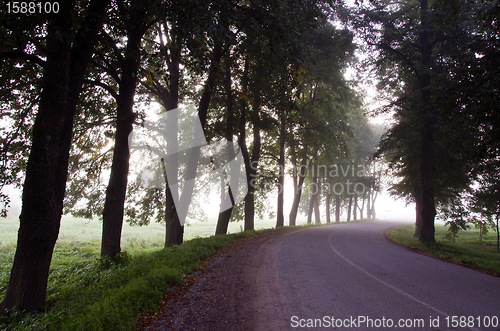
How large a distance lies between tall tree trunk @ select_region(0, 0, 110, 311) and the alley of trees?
0.02m

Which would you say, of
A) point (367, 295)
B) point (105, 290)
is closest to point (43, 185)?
point (105, 290)

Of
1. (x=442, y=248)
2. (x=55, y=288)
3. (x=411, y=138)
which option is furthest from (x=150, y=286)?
(x=411, y=138)

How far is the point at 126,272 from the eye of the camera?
22.1 ft

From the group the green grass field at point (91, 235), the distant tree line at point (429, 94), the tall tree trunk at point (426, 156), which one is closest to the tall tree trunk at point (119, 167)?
the green grass field at point (91, 235)

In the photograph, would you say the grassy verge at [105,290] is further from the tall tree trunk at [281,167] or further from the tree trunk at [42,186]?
the tall tree trunk at [281,167]

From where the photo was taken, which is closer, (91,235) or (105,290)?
(105,290)

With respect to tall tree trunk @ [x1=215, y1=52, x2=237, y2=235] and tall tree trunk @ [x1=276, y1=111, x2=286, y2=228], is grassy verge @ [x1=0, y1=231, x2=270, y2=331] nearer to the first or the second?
tall tree trunk @ [x1=215, y1=52, x2=237, y2=235]

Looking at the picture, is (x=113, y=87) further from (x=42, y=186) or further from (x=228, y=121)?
(x=42, y=186)

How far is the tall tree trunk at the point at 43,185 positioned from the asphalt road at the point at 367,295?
4.24 metres

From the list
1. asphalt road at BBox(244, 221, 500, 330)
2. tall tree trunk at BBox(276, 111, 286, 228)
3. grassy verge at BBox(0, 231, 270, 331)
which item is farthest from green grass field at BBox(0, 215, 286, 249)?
asphalt road at BBox(244, 221, 500, 330)

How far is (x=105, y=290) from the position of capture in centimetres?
573

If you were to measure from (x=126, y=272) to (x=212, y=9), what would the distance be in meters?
6.39

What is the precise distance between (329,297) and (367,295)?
784mm

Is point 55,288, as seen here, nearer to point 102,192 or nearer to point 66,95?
point 66,95
